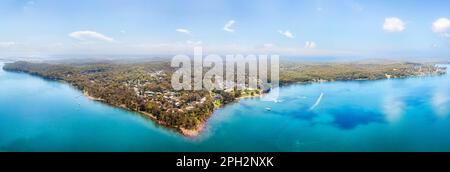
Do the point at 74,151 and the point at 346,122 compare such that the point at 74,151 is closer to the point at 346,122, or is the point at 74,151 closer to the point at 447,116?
the point at 346,122

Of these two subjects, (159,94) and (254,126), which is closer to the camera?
(254,126)

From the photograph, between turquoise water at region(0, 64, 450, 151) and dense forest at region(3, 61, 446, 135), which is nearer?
turquoise water at region(0, 64, 450, 151)

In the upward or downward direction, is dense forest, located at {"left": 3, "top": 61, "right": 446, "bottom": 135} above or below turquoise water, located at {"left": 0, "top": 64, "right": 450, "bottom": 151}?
above

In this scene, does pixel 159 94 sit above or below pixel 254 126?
above

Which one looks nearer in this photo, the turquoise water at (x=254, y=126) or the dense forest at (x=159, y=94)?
the turquoise water at (x=254, y=126)

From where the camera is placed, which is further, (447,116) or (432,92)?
(432,92)

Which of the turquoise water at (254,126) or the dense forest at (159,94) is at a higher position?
the dense forest at (159,94)

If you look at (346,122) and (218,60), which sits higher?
(218,60)

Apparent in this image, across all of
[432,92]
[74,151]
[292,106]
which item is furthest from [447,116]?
[74,151]
